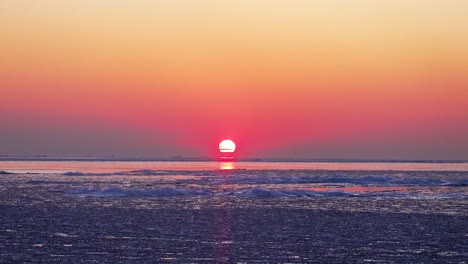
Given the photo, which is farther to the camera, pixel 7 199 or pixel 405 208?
pixel 7 199

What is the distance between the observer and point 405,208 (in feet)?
84.6

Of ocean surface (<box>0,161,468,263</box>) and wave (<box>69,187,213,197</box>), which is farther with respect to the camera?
wave (<box>69,187,213,197</box>)

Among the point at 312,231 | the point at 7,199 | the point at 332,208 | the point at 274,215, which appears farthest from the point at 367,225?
the point at 7,199

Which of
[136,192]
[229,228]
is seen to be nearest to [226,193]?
[136,192]

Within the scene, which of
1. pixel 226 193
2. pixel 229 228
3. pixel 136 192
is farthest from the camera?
pixel 226 193

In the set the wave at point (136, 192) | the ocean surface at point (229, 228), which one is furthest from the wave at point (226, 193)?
the ocean surface at point (229, 228)

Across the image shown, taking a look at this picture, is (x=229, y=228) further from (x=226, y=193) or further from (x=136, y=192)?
(x=136, y=192)

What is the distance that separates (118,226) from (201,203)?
8.67 metres

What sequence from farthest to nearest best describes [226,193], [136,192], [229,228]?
1. [226,193]
2. [136,192]
3. [229,228]

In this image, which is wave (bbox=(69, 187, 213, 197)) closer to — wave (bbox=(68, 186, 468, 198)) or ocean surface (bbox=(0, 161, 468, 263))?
wave (bbox=(68, 186, 468, 198))

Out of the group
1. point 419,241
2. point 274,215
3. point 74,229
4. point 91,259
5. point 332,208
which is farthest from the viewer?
point 332,208

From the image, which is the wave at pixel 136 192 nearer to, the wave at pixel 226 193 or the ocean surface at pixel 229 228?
the wave at pixel 226 193

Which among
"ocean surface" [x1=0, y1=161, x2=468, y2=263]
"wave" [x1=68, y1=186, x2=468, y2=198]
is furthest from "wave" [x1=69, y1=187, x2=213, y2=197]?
"ocean surface" [x1=0, y1=161, x2=468, y2=263]

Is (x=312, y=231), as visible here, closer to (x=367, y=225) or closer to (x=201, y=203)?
(x=367, y=225)
